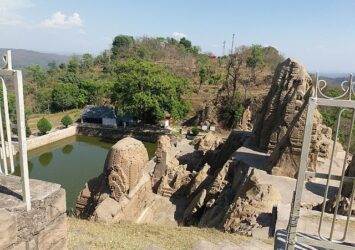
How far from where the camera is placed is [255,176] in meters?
10.1

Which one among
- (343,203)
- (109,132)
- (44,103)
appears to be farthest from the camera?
(44,103)

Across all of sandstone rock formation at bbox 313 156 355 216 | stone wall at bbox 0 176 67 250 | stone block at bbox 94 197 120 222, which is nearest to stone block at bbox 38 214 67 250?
stone wall at bbox 0 176 67 250

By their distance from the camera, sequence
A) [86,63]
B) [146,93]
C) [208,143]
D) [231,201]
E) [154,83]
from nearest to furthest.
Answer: [231,201]
[208,143]
[146,93]
[154,83]
[86,63]

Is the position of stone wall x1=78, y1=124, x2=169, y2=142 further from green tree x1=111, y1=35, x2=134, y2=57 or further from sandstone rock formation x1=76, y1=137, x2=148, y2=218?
green tree x1=111, y1=35, x2=134, y2=57

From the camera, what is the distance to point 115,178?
31.5 feet

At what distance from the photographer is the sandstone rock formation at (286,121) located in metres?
11.8

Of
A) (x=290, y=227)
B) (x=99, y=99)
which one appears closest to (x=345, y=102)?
(x=290, y=227)

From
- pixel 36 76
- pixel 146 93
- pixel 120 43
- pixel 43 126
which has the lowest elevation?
pixel 43 126

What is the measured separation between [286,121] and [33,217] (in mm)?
12298

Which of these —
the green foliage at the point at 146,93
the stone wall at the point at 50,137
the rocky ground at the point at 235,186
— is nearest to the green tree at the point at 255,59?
the green foliage at the point at 146,93

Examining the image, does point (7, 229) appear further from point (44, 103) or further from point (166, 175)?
point (44, 103)

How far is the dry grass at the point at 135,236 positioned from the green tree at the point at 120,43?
61.9m

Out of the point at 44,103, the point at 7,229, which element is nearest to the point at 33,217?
the point at 7,229

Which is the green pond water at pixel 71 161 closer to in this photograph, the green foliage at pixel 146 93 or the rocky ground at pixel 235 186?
the green foliage at pixel 146 93
